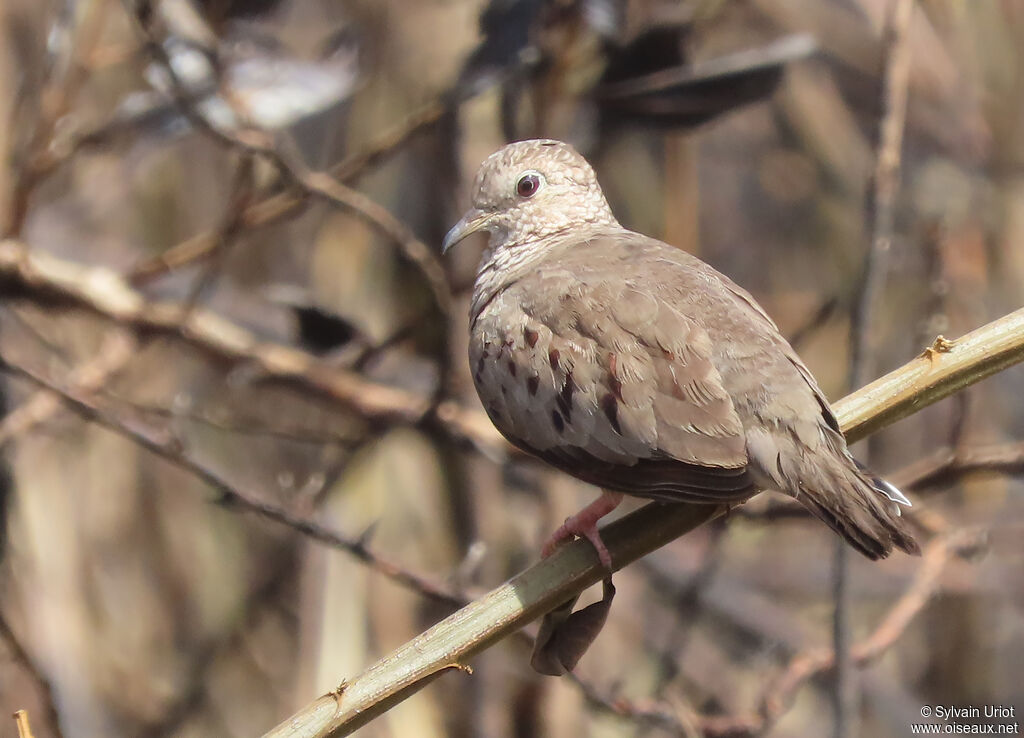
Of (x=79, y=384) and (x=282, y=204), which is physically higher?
(x=282, y=204)

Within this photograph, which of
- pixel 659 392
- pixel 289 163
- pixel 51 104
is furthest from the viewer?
pixel 51 104

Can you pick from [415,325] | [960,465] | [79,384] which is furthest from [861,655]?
[79,384]

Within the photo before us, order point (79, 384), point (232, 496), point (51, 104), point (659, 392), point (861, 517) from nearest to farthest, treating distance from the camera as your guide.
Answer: point (861, 517) < point (659, 392) < point (232, 496) < point (51, 104) < point (79, 384)

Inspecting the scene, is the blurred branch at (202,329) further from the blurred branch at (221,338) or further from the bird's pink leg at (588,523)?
the bird's pink leg at (588,523)

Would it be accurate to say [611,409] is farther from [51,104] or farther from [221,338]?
[51,104]

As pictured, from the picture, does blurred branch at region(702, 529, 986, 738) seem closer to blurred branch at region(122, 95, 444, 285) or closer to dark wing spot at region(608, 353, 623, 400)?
dark wing spot at region(608, 353, 623, 400)

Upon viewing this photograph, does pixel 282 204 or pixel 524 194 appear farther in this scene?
pixel 282 204
